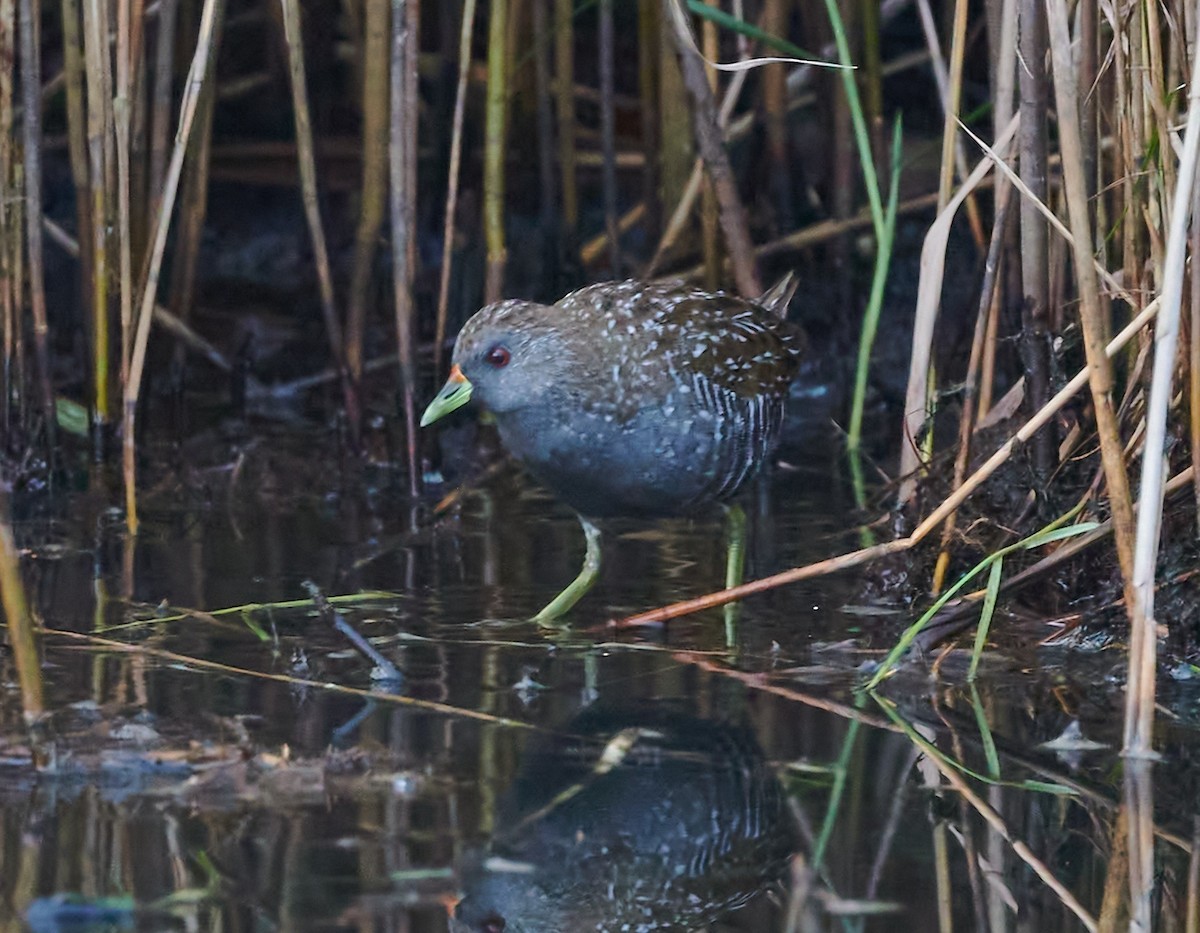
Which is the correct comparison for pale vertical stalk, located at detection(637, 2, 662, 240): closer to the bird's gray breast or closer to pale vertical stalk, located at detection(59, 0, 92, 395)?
pale vertical stalk, located at detection(59, 0, 92, 395)

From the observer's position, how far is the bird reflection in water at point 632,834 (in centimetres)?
239

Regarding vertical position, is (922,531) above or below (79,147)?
below

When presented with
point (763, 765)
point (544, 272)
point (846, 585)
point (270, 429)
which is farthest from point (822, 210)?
point (763, 765)

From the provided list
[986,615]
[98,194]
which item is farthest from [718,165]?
[986,615]

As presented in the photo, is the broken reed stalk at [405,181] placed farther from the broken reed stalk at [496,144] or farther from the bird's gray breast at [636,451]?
the bird's gray breast at [636,451]

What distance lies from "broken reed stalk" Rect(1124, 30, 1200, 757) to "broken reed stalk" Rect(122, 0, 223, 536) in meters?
2.27

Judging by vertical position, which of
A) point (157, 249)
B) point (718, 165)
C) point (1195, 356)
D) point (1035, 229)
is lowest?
point (1195, 356)

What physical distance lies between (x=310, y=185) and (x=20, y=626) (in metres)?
2.30

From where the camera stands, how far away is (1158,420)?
270cm

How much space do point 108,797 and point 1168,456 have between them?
74.7 inches

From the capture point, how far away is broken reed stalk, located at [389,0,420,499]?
4488 millimetres

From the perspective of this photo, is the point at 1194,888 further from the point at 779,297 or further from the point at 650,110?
the point at 650,110

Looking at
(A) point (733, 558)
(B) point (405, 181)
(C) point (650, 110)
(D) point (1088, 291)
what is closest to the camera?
(D) point (1088, 291)

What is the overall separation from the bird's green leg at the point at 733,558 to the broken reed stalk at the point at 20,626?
4.57 feet
